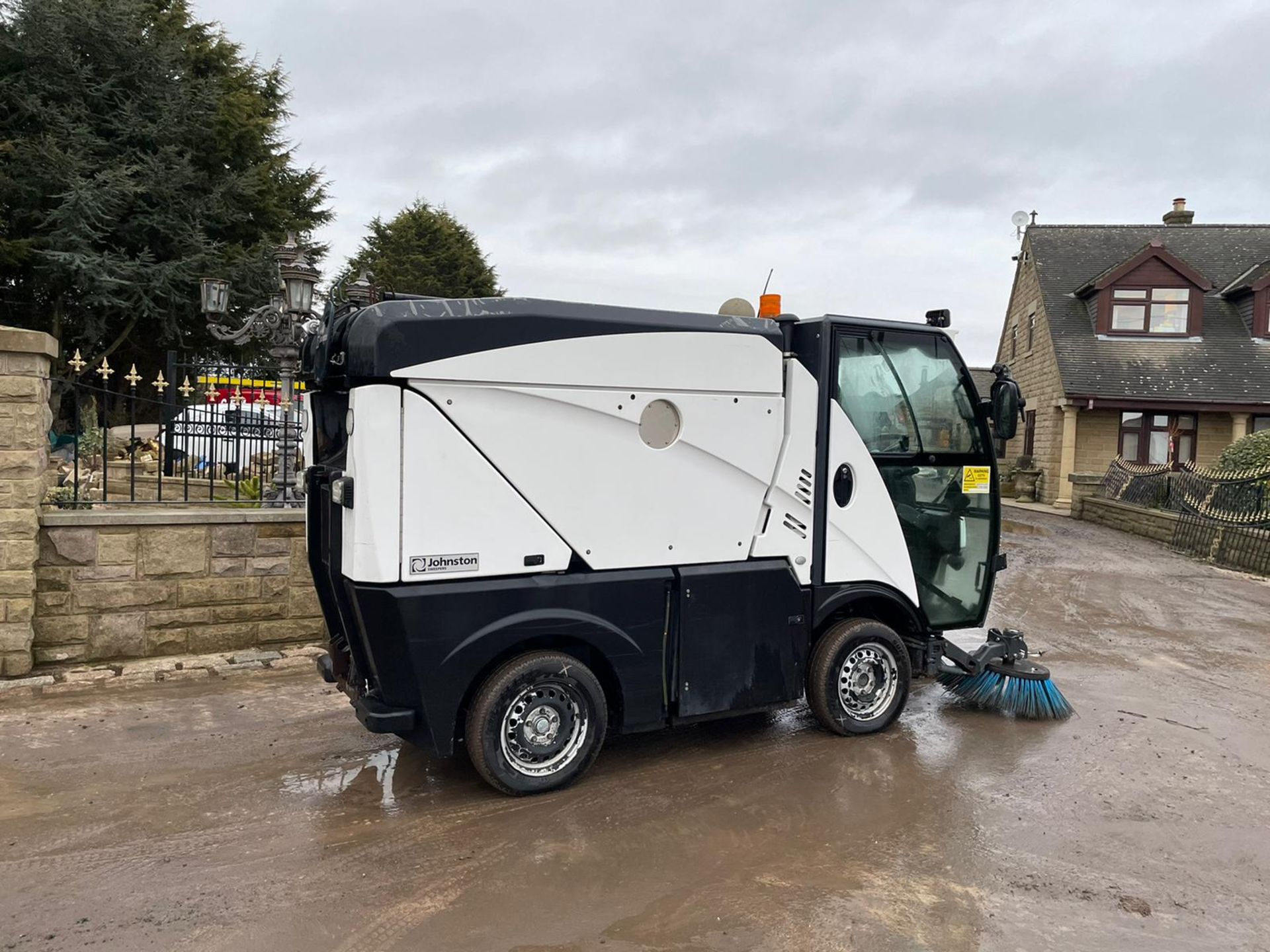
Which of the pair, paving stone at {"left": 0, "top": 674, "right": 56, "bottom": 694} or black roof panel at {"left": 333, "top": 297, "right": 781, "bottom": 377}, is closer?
black roof panel at {"left": 333, "top": 297, "right": 781, "bottom": 377}

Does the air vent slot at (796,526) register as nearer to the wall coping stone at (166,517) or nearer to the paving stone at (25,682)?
the wall coping stone at (166,517)

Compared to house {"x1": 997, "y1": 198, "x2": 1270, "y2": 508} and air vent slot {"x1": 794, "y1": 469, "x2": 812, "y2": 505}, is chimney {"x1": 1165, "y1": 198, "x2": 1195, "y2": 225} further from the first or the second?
air vent slot {"x1": 794, "y1": 469, "x2": 812, "y2": 505}

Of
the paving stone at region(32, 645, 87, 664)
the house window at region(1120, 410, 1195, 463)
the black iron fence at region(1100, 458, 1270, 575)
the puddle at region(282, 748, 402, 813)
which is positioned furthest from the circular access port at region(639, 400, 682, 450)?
the house window at region(1120, 410, 1195, 463)

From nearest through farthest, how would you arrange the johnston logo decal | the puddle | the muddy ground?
the muddy ground
the johnston logo decal
the puddle

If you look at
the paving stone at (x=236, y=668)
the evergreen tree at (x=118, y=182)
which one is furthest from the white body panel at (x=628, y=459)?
the evergreen tree at (x=118, y=182)

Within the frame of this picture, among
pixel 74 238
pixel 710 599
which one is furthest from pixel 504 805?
pixel 74 238

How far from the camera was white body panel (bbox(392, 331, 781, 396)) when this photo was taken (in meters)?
3.88

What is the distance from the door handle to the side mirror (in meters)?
1.05

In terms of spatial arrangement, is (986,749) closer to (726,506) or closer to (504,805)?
(726,506)

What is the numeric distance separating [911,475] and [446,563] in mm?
2851

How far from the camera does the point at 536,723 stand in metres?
4.23

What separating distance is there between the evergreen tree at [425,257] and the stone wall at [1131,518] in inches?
1080

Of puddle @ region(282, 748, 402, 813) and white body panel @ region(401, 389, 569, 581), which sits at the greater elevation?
white body panel @ region(401, 389, 569, 581)

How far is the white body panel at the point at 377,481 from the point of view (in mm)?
3715
